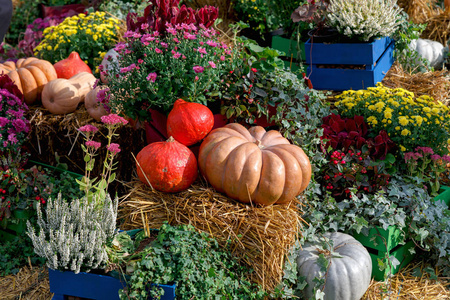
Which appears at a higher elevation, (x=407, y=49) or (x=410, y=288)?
(x=407, y=49)

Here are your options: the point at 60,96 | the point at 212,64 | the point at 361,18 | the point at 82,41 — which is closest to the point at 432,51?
the point at 361,18

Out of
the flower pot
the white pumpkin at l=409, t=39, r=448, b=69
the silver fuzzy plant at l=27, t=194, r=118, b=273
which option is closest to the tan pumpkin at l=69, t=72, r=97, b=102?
the silver fuzzy plant at l=27, t=194, r=118, b=273

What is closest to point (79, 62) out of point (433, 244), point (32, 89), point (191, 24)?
point (32, 89)

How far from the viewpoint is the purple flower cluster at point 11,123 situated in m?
3.44

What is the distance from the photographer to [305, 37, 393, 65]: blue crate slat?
414 cm

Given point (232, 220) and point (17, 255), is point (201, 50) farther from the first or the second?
point (17, 255)

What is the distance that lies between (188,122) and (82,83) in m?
1.38

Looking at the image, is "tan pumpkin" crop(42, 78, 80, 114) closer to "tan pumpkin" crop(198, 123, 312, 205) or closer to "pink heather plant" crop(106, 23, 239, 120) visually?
"pink heather plant" crop(106, 23, 239, 120)

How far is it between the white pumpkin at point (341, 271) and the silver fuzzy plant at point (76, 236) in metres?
1.21

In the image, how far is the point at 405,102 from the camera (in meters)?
3.65

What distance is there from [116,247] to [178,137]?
921mm

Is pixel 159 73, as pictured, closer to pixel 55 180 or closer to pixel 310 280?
pixel 55 180

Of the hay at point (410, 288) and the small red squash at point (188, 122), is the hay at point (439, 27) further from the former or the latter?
the small red squash at point (188, 122)

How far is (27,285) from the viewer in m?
3.10
